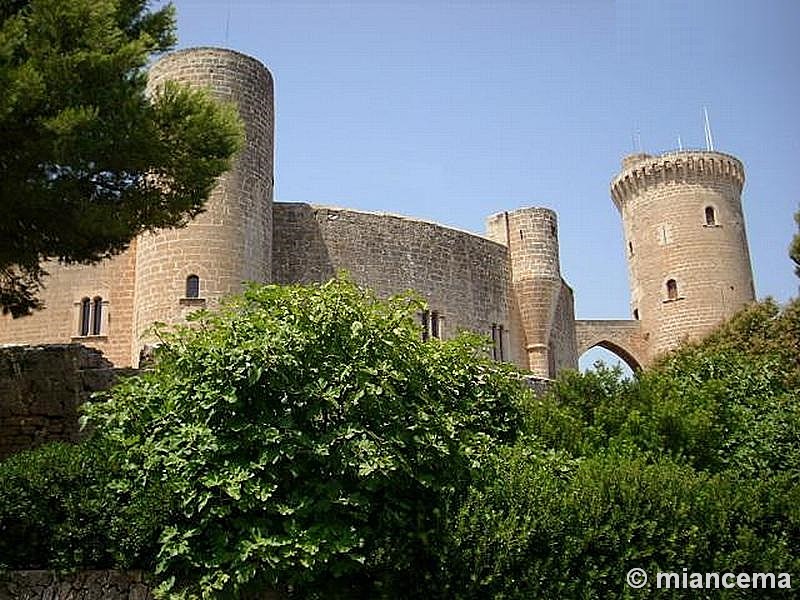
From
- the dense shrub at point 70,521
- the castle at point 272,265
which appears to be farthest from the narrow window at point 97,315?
the dense shrub at point 70,521

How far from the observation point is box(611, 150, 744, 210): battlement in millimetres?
40781

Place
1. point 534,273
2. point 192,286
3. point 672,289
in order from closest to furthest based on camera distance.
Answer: point 192,286, point 534,273, point 672,289

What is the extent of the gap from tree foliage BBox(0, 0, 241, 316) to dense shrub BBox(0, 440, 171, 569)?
11.1 feet

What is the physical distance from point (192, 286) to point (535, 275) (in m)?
10.9

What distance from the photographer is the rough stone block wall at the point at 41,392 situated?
38.4 feet

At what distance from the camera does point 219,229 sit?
19.5 m

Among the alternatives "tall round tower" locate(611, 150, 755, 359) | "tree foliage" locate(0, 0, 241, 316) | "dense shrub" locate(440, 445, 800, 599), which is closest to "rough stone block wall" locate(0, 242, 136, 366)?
"tree foliage" locate(0, 0, 241, 316)

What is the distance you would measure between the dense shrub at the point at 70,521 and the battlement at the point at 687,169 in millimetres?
36370

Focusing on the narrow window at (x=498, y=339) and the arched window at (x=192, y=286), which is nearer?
the arched window at (x=192, y=286)

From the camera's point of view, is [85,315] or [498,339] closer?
[85,315]

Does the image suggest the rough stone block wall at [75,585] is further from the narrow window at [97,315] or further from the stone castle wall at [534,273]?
the stone castle wall at [534,273]

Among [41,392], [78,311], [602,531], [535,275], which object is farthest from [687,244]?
[602,531]

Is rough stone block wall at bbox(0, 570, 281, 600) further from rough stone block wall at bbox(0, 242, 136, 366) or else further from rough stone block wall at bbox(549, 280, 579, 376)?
rough stone block wall at bbox(549, 280, 579, 376)

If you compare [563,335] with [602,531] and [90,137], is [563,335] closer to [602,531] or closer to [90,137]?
[602,531]
